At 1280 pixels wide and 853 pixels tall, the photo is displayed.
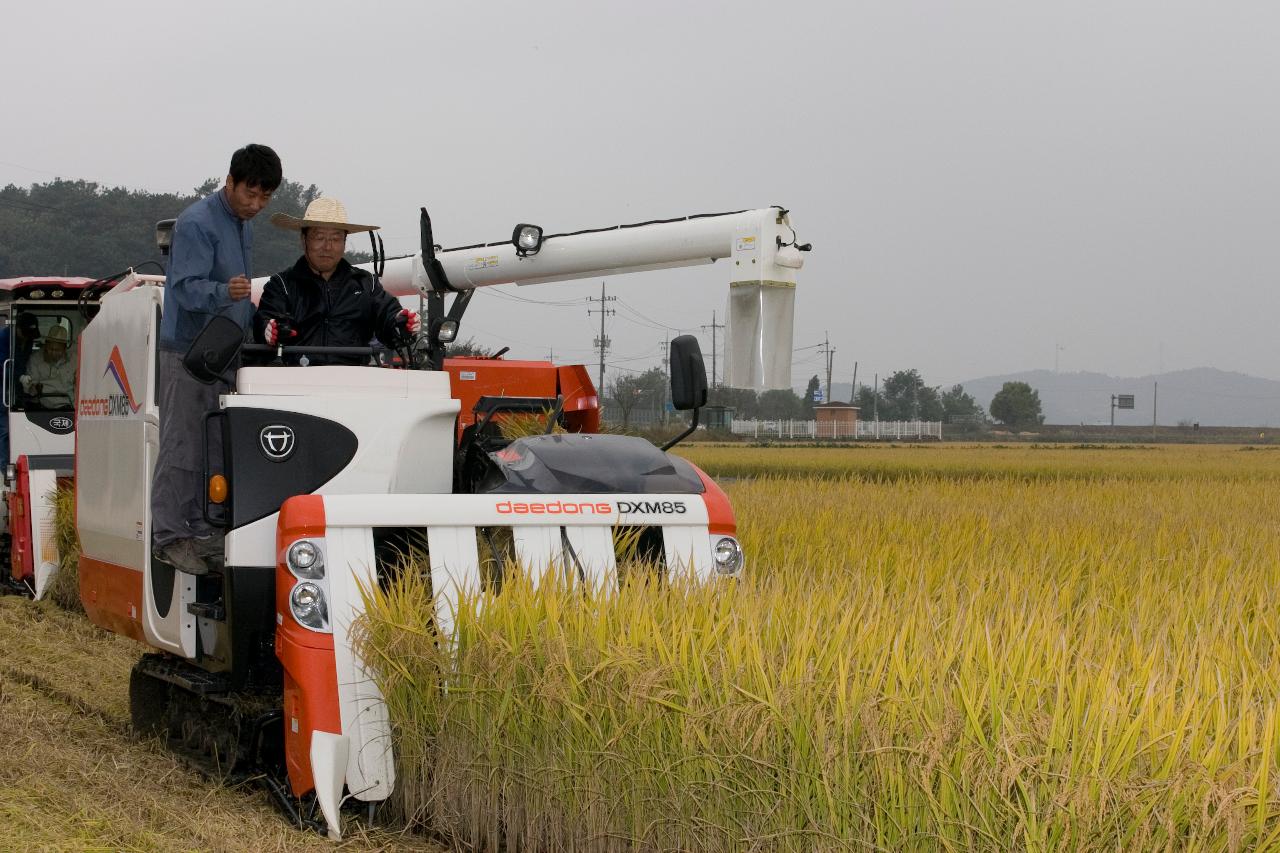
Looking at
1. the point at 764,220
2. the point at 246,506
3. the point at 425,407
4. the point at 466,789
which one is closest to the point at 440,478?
the point at 425,407

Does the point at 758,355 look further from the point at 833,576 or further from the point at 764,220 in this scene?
the point at 833,576

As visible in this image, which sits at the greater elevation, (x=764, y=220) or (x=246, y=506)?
(x=764, y=220)

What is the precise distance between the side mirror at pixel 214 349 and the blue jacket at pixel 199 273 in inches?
20.3

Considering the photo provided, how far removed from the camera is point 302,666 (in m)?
4.66

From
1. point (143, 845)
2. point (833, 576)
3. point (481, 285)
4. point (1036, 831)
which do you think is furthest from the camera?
point (481, 285)

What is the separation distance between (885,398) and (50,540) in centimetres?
14316

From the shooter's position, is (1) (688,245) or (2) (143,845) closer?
(2) (143,845)

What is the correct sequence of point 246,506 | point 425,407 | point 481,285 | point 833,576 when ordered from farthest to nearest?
1. point 481,285
2. point 833,576
3. point 425,407
4. point 246,506

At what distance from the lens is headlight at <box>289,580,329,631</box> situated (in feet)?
15.4

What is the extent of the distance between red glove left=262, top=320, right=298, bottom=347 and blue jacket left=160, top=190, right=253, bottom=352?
0.18m

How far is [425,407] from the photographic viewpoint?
18.1 ft

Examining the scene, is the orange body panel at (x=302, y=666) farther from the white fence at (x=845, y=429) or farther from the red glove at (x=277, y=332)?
the white fence at (x=845, y=429)

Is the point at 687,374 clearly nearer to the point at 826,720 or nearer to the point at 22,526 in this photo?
the point at 826,720

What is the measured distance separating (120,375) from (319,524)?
2015 mm
